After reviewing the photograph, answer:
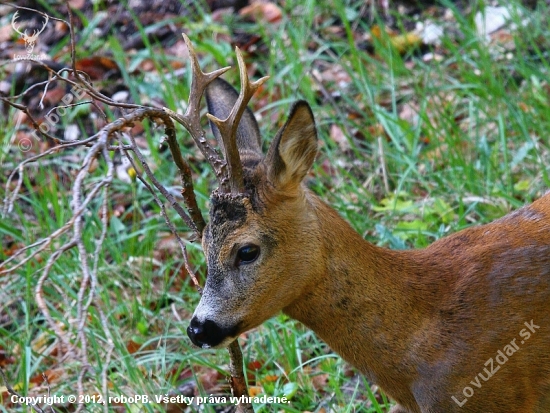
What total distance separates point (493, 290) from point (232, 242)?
37.5 inches

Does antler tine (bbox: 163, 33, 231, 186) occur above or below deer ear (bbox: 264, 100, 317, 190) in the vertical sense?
above

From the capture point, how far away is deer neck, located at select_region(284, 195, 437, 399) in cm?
329

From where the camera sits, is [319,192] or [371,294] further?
[319,192]

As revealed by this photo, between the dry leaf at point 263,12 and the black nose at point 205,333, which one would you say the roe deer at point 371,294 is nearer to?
the black nose at point 205,333

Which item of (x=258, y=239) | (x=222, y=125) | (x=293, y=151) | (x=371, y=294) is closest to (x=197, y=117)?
(x=222, y=125)

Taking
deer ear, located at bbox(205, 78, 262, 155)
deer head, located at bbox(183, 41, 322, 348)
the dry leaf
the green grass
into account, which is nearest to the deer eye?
deer head, located at bbox(183, 41, 322, 348)

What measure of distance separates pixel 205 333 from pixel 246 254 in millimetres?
304

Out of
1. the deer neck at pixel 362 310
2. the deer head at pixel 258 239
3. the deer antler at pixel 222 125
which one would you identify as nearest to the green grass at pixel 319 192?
the deer neck at pixel 362 310

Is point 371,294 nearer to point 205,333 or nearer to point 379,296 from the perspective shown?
point 379,296

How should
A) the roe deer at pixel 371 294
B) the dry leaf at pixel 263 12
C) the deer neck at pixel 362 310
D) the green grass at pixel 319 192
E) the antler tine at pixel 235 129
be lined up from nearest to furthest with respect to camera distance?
1. the antler tine at pixel 235 129
2. the roe deer at pixel 371 294
3. the deer neck at pixel 362 310
4. the green grass at pixel 319 192
5. the dry leaf at pixel 263 12

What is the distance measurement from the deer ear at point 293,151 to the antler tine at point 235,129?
0.43 feet

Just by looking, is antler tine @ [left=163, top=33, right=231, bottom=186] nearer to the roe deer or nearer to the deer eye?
the roe deer

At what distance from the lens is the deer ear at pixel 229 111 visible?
3.56 metres

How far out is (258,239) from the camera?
319cm
